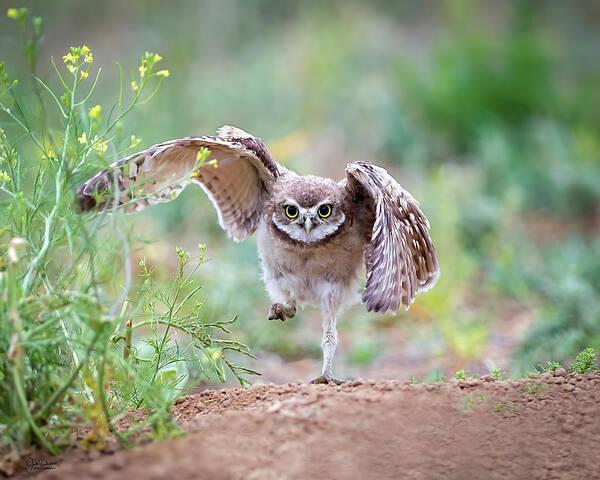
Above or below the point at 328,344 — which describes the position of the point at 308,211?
above

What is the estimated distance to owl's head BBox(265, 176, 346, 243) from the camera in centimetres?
429

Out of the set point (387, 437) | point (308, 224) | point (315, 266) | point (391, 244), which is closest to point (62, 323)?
point (387, 437)

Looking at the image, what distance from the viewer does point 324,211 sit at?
170 inches

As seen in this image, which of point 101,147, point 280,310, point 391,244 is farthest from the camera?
point 280,310

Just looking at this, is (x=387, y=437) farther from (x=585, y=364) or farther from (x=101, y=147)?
(x=101, y=147)

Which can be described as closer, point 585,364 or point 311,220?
point 585,364

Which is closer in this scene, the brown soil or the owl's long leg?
the brown soil

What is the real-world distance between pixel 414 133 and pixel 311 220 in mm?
7583

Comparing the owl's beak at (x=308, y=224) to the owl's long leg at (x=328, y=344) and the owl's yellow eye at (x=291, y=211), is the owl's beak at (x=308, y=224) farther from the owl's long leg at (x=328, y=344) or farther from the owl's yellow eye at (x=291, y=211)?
the owl's long leg at (x=328, y=344)

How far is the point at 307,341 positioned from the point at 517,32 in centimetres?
757

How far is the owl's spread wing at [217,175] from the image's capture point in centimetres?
384

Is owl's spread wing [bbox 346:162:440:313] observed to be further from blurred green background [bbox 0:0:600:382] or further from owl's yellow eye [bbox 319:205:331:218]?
blurred green background [bbox 0:0:600:382]
